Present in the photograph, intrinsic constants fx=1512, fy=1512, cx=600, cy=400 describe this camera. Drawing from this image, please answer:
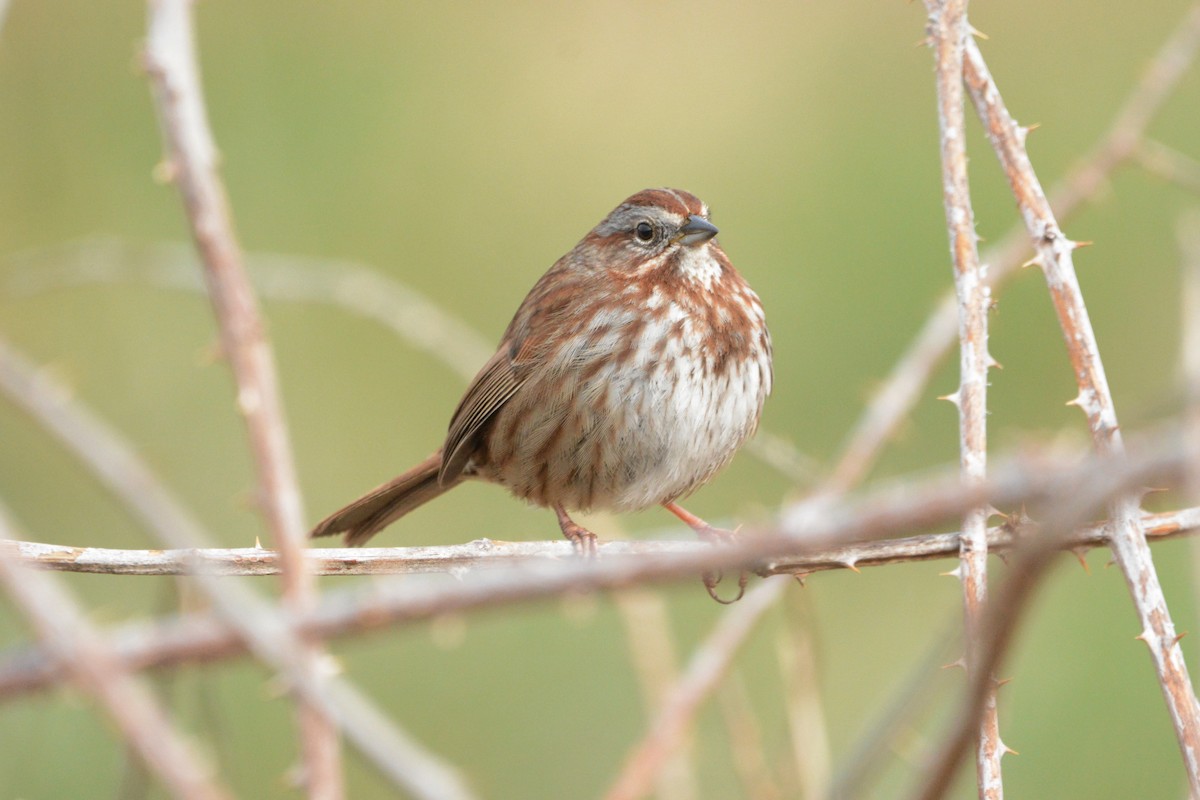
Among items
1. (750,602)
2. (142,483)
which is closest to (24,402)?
(142,483)

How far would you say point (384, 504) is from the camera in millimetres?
4551

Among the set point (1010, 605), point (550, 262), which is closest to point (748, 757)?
point (1010, 605)

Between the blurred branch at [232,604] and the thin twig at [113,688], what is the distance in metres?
0.08

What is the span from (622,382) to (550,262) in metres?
2.85

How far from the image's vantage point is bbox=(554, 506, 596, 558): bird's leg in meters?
4.15

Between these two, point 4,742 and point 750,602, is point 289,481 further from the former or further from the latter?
point 4,742

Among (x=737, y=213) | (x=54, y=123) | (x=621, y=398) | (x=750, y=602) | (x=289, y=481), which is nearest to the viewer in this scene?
(x=289, y=481)

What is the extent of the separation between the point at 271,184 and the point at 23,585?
20.0 ft

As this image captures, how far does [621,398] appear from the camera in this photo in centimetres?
411

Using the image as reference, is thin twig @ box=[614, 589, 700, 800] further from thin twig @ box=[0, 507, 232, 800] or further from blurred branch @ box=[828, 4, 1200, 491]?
thin twig @ box=[0, 507, 232, 800]

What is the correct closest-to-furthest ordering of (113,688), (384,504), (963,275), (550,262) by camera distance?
1. (113,688)
2. (963,275)
3. (384,504)
4. (550,262)

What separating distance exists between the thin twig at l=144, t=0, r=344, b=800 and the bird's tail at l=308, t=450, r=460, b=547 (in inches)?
112

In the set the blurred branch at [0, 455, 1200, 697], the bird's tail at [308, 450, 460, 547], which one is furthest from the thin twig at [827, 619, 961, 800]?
the bird's tail at [308, 450, 460, 547]

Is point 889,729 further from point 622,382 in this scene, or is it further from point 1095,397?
point 622,382
